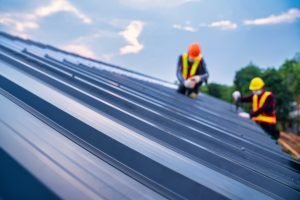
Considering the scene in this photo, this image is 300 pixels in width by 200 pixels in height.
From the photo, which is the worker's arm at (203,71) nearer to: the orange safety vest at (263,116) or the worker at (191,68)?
the worker at (191,68)

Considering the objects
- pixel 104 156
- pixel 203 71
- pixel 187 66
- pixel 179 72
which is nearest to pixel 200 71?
pixel 203 71

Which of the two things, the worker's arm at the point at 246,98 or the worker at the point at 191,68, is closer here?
the worker at the point at 191,68

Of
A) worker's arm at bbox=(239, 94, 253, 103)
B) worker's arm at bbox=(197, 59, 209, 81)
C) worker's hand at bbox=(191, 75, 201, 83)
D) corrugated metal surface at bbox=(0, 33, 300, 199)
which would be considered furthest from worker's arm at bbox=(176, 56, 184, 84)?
corrugated metal surface at bbox=(0, 33, 300, 199)

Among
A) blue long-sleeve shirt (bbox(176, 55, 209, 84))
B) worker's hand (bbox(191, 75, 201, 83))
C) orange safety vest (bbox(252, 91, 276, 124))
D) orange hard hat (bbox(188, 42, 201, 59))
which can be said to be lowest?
orange safety vest (bbox(252, 91, 276, 124))

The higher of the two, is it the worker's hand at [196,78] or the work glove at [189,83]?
the worker's hand at [196,78]

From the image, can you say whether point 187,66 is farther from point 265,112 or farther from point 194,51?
point 265,112

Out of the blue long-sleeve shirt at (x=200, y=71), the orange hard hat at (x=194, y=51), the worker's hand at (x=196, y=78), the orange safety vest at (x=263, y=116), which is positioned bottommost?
the orange safety vest at (x=263, y=116)

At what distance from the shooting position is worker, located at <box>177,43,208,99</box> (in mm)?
7309

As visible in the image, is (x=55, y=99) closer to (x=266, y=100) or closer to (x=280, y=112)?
(x=266, y=100)

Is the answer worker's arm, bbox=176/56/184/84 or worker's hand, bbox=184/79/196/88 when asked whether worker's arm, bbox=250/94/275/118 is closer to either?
worker's hand, bbox=184/79/196/88

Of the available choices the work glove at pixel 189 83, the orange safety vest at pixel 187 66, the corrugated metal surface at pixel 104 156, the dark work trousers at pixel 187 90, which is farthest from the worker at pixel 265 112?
the corrugated metal surface at pixel 104 156

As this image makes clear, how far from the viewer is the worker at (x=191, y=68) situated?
731 cm

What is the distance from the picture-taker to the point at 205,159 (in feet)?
6.24

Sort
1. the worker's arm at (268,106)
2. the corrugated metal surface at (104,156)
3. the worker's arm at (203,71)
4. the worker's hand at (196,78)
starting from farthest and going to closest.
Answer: the worker's arm at (268,106)
the worker's arm at (203,71)
the worker's hand at (196,78)
the corrugated metal surface at (104,156)
